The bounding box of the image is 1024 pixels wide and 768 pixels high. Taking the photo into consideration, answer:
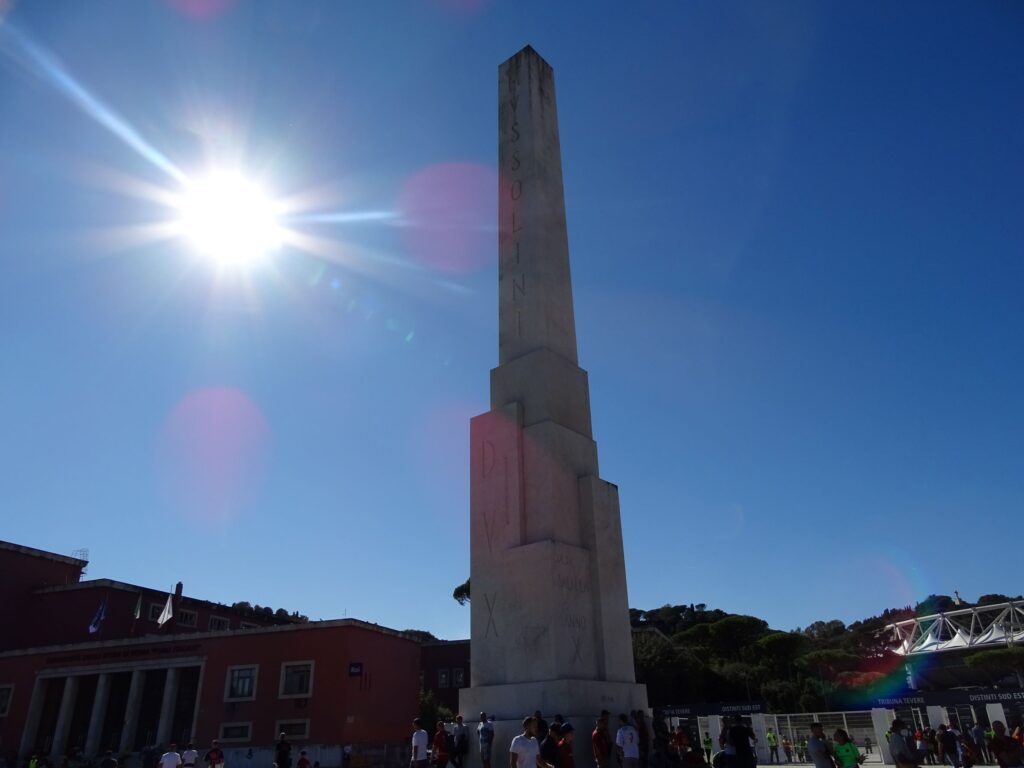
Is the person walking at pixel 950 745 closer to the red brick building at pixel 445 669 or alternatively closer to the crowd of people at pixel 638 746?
the crowd of people at pixel 638 746

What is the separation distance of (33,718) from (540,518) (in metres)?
38.3

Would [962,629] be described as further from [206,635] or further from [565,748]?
[565,748]

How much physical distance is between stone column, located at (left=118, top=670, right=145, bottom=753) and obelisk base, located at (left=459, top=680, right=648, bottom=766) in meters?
30.1

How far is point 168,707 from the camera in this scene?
34.3m

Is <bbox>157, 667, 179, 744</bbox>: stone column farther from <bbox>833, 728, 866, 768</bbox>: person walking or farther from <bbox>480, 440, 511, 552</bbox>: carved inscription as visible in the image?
<bbox>833, 728, 866, 768</bbox>: person walking

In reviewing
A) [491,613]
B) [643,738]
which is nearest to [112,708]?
[491,613]

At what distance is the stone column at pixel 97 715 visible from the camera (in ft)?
117

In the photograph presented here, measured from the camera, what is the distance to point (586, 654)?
44.6 ft

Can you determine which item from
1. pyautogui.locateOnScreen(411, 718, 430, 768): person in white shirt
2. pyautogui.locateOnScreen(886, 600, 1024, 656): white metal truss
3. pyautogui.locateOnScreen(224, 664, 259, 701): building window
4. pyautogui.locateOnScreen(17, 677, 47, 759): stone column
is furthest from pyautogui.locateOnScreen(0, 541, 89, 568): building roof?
pyautogui.locateOnScreen(886, 600, 1024, 656): white metal truss

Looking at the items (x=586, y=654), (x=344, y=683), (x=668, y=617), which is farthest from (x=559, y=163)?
(x=668, y=617)

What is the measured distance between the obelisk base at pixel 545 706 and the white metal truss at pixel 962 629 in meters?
71.9

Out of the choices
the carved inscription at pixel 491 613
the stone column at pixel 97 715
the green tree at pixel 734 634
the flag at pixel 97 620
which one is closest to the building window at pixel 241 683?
the stone column at pixel 97 715

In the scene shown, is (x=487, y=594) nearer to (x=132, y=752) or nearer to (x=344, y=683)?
(x=344, y=683)

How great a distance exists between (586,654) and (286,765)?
12347 mm
